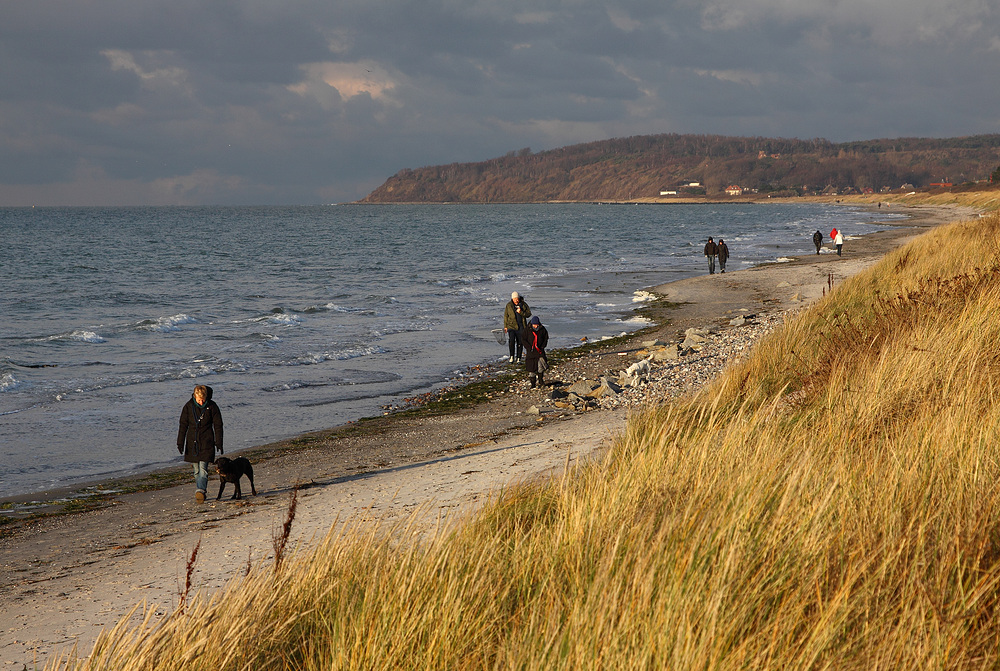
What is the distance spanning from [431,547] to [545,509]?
1053 millimetres

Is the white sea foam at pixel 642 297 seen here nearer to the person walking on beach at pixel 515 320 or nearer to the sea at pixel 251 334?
the sea at pixel 251 334

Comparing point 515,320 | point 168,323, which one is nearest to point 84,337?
point 168,323

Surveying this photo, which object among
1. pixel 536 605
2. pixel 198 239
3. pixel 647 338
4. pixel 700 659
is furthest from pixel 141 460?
pixel 198 239

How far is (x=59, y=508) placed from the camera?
29.6ft

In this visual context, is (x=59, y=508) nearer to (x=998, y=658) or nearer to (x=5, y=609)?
(x=5, y=609)

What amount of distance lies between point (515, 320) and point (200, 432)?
856 cm

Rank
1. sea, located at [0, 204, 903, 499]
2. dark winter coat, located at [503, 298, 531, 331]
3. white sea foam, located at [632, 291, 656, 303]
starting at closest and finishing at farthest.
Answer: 1. sea, located at [0, 204, 903, 499]
2. dark winter coat, located at [503, 298, 531, 331]
3. white sea foam, located at [632, 291, 656, 303]

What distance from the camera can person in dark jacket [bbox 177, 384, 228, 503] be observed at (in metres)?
8.80

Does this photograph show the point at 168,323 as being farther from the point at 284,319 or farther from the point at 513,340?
the point at 513,340

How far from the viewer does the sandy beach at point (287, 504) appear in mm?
5563

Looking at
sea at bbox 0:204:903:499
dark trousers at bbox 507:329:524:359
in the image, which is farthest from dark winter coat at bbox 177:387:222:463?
dark trousers at bbox 507:329:524:359

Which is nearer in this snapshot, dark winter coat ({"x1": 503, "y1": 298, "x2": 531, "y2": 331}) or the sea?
the sea

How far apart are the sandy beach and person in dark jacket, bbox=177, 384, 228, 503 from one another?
38 centimetres

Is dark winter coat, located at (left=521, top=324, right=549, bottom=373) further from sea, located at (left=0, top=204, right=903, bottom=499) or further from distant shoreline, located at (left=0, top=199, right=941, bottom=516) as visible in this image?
distant shoreline, located at (left=0, top=199, right=941, bottom=516)
